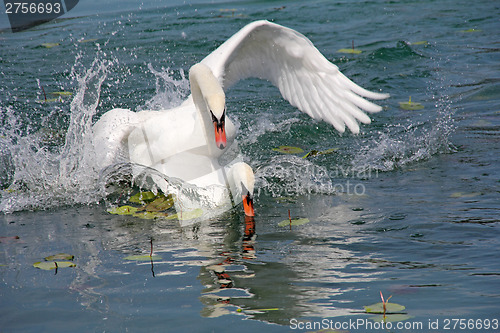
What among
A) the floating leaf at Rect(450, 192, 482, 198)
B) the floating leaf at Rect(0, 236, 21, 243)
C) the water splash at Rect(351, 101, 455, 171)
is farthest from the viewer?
the water splash at Rect(351, 101, 455, 171)

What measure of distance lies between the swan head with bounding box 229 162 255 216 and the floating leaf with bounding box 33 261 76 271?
1.54m

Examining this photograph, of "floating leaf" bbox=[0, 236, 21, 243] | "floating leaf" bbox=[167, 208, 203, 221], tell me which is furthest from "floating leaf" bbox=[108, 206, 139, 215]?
"floating leaf" bbox=[0, 236, 21, 243]

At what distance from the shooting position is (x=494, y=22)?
42.7 ft

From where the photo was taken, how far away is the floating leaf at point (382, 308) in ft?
10.6

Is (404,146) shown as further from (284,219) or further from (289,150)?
(284,219)

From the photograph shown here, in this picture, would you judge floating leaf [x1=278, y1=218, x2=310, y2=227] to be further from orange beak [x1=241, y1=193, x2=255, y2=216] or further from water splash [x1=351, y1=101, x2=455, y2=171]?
water splash [x1=351, y1=101, x2=455, y2=171]

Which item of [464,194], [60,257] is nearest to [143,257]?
[60,257]

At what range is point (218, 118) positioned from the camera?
15.8 ft

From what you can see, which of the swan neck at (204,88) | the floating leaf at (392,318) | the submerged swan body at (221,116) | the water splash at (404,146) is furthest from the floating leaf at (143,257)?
the water splash at (404,146)

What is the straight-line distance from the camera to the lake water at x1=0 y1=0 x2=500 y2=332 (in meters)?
3.38

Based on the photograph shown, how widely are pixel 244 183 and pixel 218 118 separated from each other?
58cm

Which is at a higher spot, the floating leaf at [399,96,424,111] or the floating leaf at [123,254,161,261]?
the floating leaf at [399,96,424,111]

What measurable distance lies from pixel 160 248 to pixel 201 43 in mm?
8632

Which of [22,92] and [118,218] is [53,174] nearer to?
[118,218]
